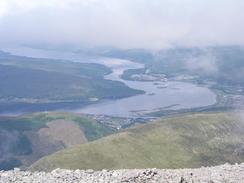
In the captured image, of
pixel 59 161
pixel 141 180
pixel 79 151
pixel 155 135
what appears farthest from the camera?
pixel 155 135

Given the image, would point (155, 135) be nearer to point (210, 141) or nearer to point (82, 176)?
point (210, 141)

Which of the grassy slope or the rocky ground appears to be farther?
the grassy slope

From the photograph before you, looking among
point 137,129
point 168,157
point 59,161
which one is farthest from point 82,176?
point 137,129

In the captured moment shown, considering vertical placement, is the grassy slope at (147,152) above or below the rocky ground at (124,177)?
below

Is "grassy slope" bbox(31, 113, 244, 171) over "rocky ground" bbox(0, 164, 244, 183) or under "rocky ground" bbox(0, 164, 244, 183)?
under

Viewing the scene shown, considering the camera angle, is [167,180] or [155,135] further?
[155,135]

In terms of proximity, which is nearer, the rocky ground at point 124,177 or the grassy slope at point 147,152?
the rocky ground at point 124,177

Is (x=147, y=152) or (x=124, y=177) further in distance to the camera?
(x=147, y=152)

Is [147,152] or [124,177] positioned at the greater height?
[124,177]
